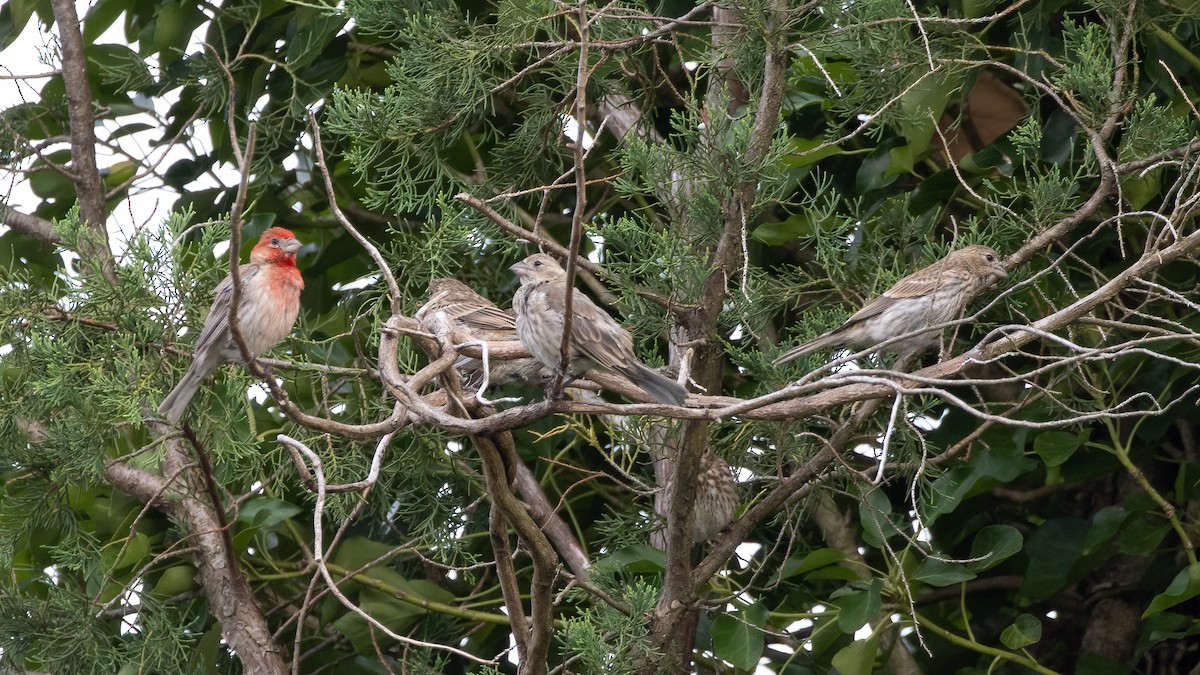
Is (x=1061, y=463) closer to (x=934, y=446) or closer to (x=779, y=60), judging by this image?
(x=934, y=446)

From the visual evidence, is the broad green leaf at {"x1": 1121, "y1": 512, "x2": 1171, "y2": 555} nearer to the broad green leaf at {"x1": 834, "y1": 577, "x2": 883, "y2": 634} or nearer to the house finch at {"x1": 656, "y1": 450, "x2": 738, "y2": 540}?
the broad green leaf at {"x1": 834, "y1": 577, "x2": 883, "y2": 634}

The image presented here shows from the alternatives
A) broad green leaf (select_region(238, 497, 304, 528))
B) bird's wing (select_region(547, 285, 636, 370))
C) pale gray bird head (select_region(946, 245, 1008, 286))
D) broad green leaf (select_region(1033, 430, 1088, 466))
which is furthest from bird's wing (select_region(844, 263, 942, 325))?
broad green leaf (select_region(238, 497, 304, 528))

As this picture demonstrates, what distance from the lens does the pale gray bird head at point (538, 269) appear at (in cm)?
562

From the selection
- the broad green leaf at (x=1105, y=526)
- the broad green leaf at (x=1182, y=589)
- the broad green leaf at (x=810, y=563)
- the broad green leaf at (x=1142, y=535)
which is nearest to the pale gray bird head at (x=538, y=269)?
the broad green leaf at (x=810, y=563)

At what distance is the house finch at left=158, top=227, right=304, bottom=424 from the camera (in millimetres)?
4793

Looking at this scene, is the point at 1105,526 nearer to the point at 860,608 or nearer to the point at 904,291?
the point at 860,608

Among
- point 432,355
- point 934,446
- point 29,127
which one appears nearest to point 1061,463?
point 934,446

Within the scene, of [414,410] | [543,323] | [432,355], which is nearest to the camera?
[414,410]

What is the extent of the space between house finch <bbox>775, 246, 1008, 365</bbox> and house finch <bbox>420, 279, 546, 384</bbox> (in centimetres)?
178

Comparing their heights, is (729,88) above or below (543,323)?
above

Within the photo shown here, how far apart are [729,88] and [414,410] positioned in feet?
7.34

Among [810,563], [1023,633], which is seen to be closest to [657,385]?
[810,563]

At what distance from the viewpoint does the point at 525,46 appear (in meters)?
5.09

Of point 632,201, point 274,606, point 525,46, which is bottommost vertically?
point 274,606
